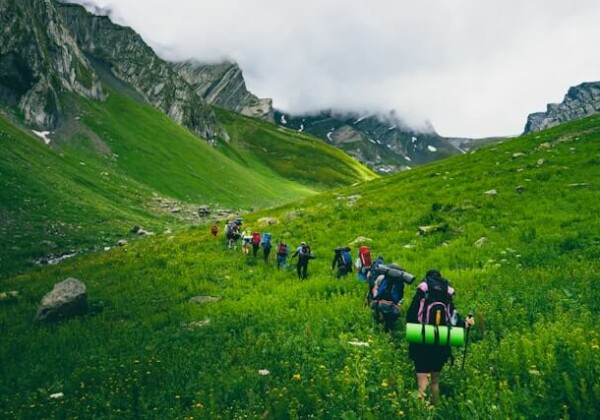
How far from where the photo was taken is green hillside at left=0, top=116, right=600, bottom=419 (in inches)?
311

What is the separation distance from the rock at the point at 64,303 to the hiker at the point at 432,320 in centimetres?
1275

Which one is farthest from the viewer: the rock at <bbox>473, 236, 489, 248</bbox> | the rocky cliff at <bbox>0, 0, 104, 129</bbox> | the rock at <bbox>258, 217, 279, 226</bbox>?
the rocky cliff at <bbox>0, 0, 104, 129</bbox>

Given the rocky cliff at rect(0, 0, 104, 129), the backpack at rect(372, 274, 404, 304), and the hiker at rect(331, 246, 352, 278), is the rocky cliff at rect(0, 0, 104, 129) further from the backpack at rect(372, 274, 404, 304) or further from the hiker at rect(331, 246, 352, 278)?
the backpack at rect(372, 274, 404, 304)

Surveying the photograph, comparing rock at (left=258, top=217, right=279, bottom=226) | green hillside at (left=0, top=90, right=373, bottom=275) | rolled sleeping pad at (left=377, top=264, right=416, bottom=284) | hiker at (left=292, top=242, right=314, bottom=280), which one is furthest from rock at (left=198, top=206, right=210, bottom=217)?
rolled sleeping pad at (left=377, top=264, right=416, bottom=284)

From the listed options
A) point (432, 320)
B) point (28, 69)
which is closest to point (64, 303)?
point (432, 320)

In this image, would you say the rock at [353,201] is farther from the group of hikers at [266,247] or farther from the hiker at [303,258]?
the hiker at [303,258]

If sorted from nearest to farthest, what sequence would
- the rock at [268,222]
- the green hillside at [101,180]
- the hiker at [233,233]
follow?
the hiker at [233,233]
the rock at [268,222]
the green hillside at [101,180]

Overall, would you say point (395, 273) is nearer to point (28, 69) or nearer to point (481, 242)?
point (481, 242)

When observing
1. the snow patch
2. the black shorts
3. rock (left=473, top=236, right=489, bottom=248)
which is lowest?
the black shorts

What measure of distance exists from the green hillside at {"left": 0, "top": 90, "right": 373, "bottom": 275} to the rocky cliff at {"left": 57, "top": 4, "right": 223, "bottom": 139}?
120 feet

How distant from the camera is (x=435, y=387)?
8.14 m

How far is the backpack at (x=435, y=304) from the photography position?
330 inches

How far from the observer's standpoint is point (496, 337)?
10523mm

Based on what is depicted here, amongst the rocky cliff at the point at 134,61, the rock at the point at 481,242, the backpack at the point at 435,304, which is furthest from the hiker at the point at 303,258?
the rocky cliff at the point at 134,61
